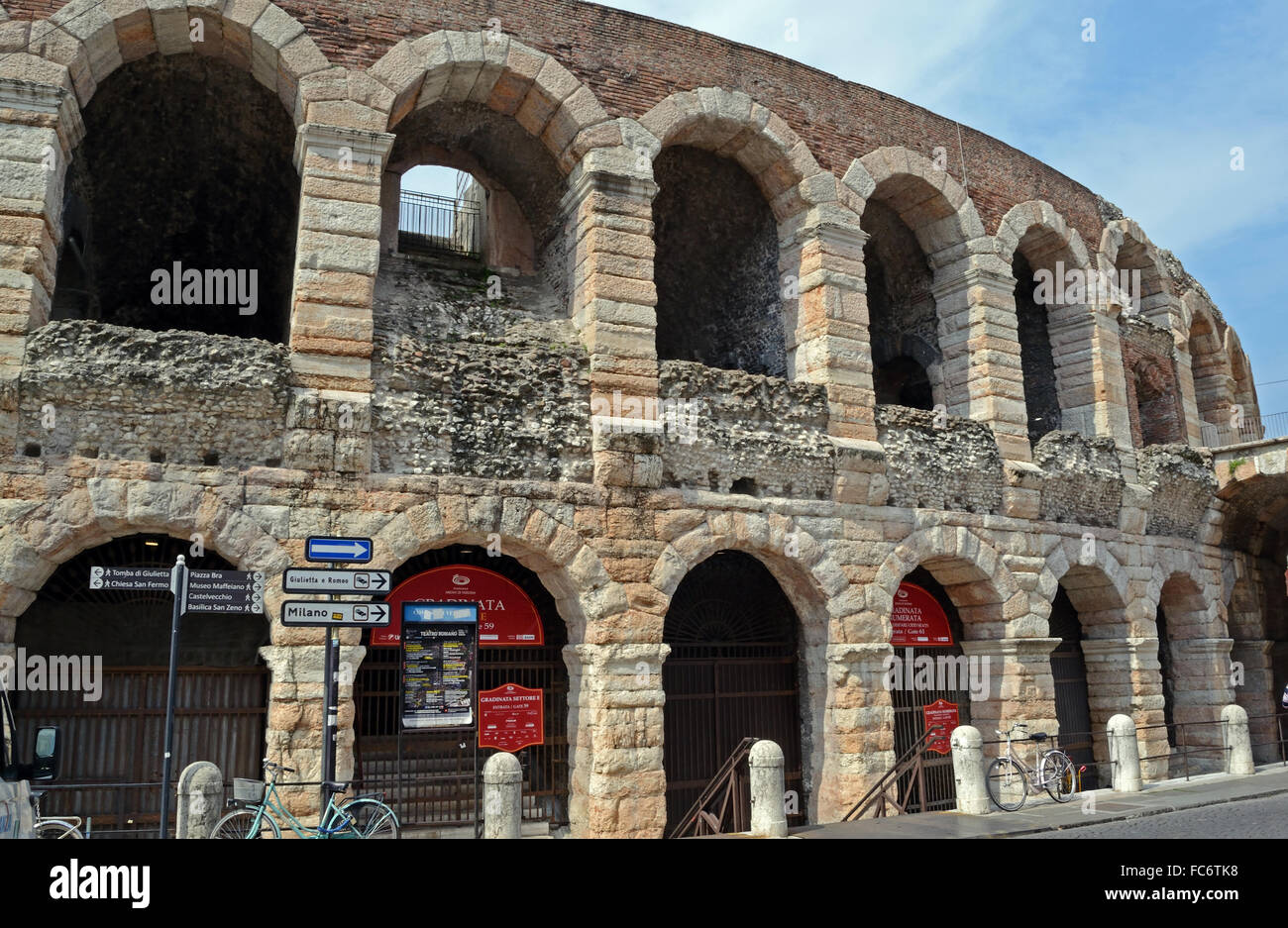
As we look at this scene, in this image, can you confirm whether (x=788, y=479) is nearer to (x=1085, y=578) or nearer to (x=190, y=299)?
(x=1085, y=578)

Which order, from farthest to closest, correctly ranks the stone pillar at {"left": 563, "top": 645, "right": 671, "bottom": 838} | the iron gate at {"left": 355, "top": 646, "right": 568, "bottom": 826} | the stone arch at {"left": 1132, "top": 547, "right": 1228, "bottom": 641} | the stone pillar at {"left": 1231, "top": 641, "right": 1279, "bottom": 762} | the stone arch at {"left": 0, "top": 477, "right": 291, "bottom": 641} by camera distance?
the stone pillar at {"left": 1231, "top": 641, "right": 1279, "bottom": 762} → the stone arch at {"left": 1132, "top": 547, "right": 1228, "bottom": 641} → the iron gate at {"left": 355, "top": 646, "right": 568, "bottom": 826} → the stone pillar at {"left": 563, "top": 645, "right": 671, "bottom": 838} → the stone arch at {"left": 0, "top": 477, "right": 291, "bottom": 641}

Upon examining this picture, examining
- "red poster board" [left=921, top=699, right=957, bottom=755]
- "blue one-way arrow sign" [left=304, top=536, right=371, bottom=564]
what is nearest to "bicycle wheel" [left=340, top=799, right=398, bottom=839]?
"blue one-way arrow sign" [left=304, top=536, right=371, bottom=564]

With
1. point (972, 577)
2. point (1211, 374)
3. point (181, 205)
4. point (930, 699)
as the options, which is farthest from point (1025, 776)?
point (1211, 374)

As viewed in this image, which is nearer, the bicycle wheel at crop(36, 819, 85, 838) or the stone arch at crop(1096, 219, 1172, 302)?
the bicycle wheel at crop(36, 819, 85, 838)

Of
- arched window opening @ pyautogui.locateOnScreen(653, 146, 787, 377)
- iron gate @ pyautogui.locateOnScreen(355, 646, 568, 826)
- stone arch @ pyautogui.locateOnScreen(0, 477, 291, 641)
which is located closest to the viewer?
stone arch @ pyautogui.locateOnScreen(0, 477, 291, 641)

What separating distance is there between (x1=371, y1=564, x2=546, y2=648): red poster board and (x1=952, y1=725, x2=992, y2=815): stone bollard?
473cm

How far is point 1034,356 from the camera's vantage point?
54.2 ft

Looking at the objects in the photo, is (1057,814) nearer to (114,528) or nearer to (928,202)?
(928,202)

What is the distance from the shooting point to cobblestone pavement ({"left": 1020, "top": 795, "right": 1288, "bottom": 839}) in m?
9.20

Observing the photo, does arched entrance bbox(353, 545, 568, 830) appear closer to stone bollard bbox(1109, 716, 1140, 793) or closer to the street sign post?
the street sign post

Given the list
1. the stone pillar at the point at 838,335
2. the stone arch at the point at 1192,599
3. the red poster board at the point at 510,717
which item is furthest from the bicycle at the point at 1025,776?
the red poster board at the point at 510,717

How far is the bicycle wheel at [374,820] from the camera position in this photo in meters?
7.96

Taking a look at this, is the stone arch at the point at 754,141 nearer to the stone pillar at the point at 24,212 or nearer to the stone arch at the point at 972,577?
the stone arch at the point at 972,577

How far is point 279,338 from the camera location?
1367cm
